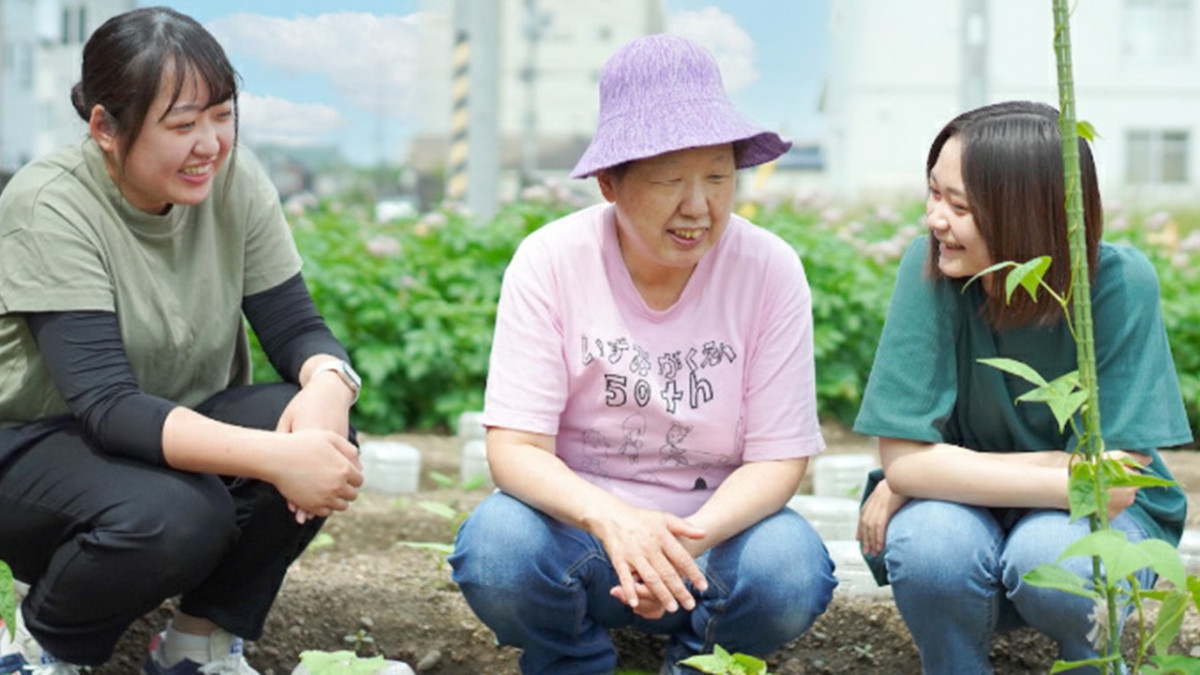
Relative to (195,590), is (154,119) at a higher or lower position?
higher

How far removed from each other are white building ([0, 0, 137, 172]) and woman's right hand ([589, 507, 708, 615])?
4.82ft

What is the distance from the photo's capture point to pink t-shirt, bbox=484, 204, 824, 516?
2102 mm

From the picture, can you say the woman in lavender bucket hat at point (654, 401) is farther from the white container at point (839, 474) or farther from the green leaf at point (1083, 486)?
the white container at point (839, 474)

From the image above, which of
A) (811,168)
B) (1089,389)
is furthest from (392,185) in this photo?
(1089,389)

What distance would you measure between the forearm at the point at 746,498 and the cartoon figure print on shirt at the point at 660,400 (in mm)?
62

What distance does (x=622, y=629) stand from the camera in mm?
2471

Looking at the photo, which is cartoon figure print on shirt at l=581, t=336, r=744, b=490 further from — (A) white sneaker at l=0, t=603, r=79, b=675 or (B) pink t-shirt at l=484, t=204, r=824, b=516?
(A) white sneaker at l=0, t=603, r=79, b=675

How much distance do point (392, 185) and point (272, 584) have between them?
42.1 feet

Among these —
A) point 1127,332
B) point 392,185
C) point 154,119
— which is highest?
point 154,119

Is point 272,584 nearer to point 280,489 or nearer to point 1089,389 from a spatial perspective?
point 280,489

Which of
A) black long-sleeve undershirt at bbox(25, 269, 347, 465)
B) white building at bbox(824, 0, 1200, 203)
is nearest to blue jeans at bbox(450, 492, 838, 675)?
black long-sleeve undershirt at bbox(25, 269, 347, 465)

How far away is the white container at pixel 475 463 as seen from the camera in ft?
11.6

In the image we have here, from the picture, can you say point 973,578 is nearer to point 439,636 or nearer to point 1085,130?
point 1085,130

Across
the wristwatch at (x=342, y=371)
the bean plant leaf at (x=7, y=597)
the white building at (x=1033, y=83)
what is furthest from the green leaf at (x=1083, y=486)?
the white building at (x=1033, y=83)
